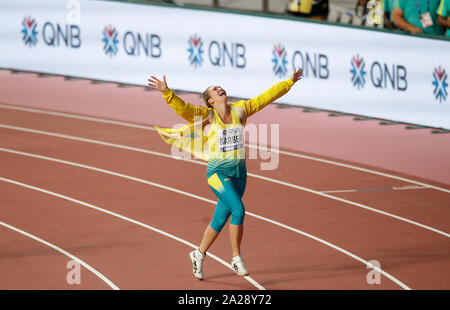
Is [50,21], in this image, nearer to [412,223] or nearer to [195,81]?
[195,81]

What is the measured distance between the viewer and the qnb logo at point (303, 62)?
17.0 m

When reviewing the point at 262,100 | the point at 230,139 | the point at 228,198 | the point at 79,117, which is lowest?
the point at 79,117

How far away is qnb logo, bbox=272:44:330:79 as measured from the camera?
17047 mm

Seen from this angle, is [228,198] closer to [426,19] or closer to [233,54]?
[426,19]

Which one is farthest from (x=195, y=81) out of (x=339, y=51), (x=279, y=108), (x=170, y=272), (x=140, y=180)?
(x=170, y=272)

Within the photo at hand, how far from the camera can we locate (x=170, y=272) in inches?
365

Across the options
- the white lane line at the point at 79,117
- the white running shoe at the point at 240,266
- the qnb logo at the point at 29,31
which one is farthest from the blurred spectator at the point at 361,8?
the white running shoe at the point at 240,266

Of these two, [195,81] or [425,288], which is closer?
[425,288]

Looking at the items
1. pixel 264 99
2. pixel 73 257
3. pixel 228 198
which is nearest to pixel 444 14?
pixel 264 99

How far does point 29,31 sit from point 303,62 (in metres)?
6.96

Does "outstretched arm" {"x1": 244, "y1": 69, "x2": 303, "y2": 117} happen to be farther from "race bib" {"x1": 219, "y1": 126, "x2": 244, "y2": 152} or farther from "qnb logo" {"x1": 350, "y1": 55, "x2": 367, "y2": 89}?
"qnb logo" {"x1": 350, "y1": 55, "x2": 367, "y2": 89}

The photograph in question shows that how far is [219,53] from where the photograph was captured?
18547 mm

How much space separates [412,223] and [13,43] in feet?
42.2
